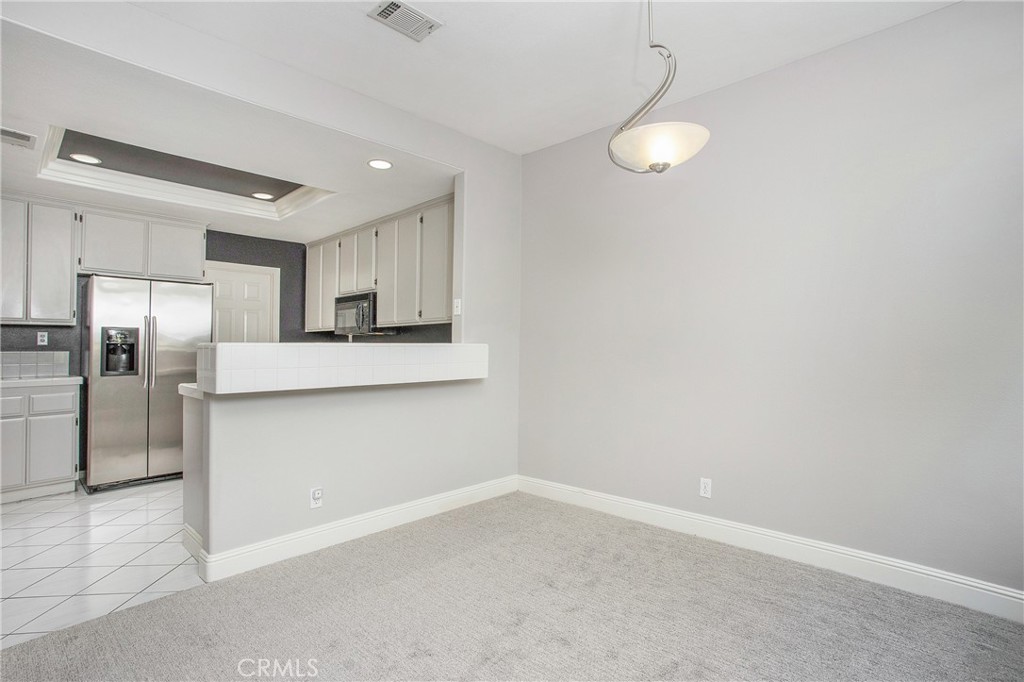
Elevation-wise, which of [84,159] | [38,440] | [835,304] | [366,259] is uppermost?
[84,159]

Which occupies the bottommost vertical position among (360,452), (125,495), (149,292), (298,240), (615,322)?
(125,495)

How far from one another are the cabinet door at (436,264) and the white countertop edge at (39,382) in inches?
111

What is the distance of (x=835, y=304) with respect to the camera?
2527 mm

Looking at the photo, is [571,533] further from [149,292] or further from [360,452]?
[149,292]

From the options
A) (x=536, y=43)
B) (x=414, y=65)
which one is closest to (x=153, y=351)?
(x=414, y=65)

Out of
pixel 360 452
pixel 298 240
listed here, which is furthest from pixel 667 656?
pixel 298 240

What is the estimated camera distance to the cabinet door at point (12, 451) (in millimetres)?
3617

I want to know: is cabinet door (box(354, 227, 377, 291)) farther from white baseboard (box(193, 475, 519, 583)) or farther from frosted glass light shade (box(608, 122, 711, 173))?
frosted glass light shade (box(608, 122, 711, 173))

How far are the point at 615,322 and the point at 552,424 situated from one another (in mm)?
933

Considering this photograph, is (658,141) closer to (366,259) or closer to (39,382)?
(366,259)

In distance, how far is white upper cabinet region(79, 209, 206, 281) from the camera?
13.7 feet

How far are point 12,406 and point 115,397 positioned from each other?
0.60 metres

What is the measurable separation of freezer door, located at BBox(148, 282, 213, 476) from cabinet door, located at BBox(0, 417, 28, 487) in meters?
0.79

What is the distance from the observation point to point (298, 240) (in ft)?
18.6
